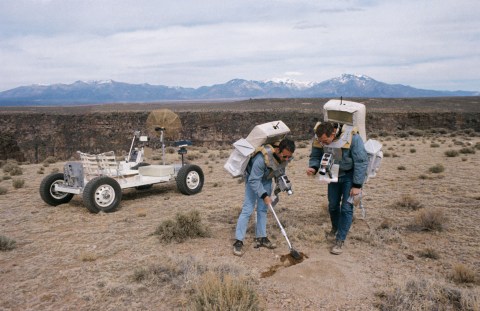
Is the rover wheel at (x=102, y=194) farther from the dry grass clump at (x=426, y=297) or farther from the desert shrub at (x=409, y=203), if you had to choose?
the desert shrub at (x=409, y=203)

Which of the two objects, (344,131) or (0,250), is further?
(0,250)

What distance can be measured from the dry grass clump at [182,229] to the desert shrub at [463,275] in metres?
3.86

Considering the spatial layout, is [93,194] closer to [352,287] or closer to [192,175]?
[192,175]

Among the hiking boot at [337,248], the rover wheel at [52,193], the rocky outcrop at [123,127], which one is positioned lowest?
the rocky outcrop at [123,127]

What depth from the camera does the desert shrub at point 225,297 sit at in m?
4.14

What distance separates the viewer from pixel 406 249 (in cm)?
635

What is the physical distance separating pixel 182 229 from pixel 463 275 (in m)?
4.22

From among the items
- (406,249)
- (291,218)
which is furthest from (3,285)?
(406,249)

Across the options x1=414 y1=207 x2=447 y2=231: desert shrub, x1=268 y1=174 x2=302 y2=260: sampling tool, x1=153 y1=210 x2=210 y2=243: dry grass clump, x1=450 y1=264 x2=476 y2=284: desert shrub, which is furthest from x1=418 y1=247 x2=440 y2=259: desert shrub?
x1=153 y1=210 x2=210 y2=243: dry grass clump

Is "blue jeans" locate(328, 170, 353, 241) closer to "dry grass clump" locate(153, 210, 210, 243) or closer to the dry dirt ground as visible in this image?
the dry dirt ground

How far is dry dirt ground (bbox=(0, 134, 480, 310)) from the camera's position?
4832 millimetres

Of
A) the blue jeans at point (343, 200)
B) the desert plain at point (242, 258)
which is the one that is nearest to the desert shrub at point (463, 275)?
the desert plain at point (242, 258)

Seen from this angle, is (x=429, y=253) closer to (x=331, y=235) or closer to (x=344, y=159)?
(x=331, y=235)

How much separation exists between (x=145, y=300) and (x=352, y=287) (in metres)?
2.51
